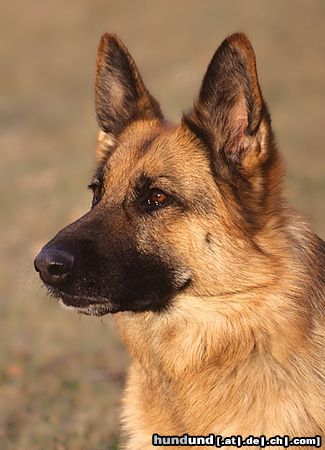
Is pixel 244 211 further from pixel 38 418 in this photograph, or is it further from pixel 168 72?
pixel 168 72

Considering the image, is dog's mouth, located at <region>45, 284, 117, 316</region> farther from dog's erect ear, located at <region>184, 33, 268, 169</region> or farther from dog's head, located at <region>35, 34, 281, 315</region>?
dog's erect ear, located at <region>184, 33, 268, 169</region>

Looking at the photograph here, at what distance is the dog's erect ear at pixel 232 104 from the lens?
15.6 feet

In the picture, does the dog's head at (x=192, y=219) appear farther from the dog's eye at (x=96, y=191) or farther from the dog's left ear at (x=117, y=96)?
the dog's left ear at (x=117, y=96)

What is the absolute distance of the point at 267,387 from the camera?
4.80 m

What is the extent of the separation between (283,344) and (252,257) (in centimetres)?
49

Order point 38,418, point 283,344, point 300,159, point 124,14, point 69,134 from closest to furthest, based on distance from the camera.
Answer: point 283,344
point 38,418
point 300,159
point 69,134
point 124,14

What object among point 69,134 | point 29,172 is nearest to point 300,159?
point 29,172

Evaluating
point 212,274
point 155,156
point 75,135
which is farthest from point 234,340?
point 75,135

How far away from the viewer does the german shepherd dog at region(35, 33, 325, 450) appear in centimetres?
479

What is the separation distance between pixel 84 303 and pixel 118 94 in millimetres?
1511

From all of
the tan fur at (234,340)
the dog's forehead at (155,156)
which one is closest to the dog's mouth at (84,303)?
the tan fur at (234,340)

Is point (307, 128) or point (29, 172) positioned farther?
point (307, 128)

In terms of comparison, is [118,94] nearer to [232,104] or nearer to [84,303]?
[232,104]

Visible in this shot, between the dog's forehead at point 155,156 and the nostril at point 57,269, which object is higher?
the dog's forehead at point 155,156
